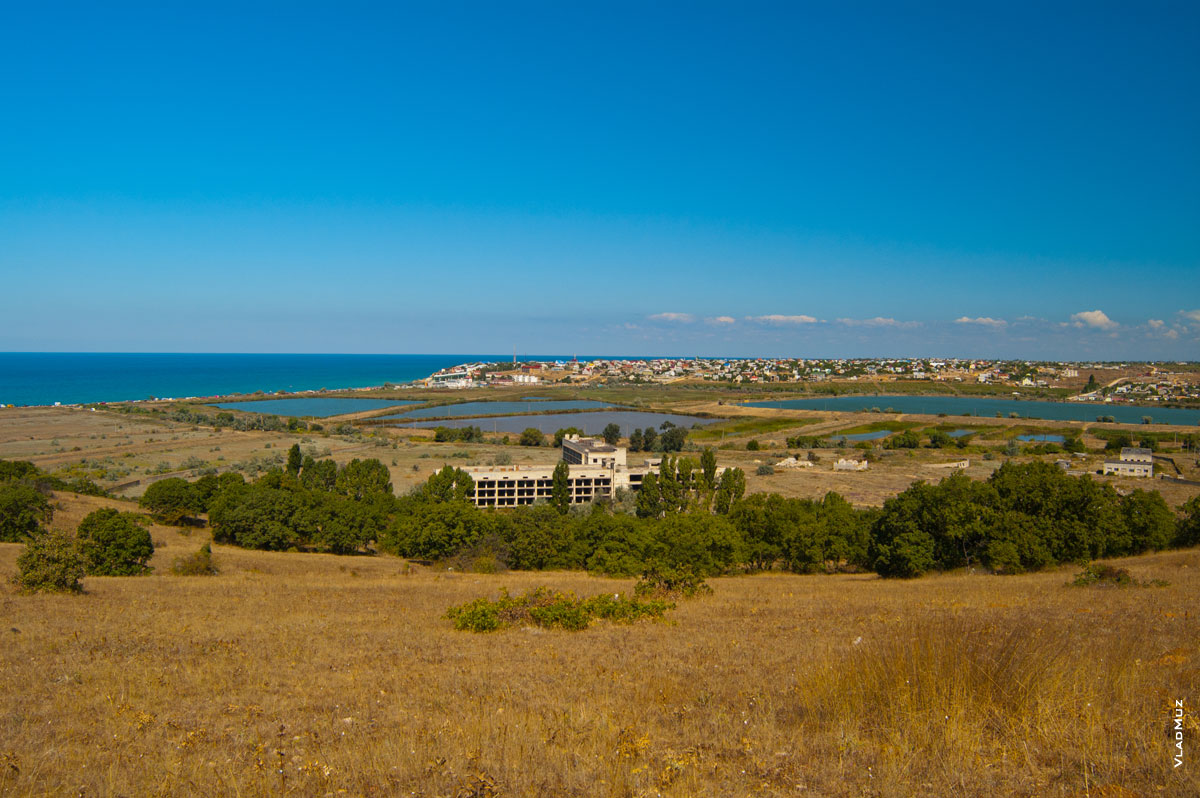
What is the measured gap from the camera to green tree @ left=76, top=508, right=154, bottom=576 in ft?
74.4

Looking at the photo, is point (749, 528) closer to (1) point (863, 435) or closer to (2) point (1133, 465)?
(2) point (1133, 465)

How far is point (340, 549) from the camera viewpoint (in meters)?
33.7

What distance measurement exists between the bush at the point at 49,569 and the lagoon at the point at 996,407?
417ft

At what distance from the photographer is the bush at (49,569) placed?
1666 centimetres

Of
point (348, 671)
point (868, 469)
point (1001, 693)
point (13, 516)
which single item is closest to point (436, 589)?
point (348, 671)

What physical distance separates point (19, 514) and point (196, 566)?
12.4 metres

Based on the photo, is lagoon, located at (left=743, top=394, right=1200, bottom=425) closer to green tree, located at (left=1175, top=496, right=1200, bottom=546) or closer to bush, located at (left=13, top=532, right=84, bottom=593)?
green tree, located at (left=1175, top=496, right=1200, bottom=546)

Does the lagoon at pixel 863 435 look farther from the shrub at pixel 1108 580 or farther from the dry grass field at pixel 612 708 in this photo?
the dry grass field at pixel 612 708

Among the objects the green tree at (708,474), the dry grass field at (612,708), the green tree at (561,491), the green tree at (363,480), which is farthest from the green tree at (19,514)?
the green tree at (708,474)

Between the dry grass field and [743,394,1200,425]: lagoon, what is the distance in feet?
421

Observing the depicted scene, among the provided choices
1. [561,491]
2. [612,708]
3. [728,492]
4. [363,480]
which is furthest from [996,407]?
[612,708]

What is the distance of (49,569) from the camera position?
661 inches

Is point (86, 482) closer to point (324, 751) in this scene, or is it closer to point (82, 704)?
point (82, 704)

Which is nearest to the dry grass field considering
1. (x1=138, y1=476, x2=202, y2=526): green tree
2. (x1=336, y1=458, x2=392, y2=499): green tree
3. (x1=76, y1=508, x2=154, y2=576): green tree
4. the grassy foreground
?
the grassy foreground
